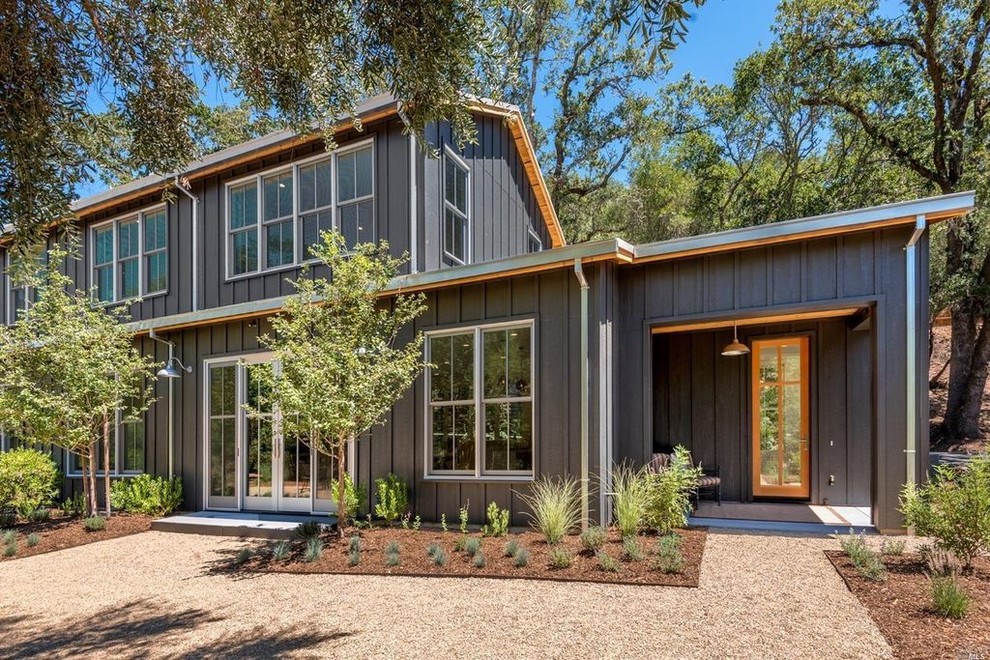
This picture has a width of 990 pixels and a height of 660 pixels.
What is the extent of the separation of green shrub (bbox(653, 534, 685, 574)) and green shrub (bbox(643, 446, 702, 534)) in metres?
0.43

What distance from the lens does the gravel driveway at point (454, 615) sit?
3.88 metres

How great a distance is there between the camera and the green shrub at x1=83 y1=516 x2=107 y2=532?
8.39 m

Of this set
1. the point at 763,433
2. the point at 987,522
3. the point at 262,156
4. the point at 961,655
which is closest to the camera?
the point at 961,655

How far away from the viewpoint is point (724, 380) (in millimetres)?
8609

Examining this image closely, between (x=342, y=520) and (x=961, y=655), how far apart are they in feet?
18.5

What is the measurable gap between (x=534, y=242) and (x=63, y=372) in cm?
821

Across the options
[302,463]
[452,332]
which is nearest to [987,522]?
[452,332]

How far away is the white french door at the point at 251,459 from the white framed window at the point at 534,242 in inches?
224

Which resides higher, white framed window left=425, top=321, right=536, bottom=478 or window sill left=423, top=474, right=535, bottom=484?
white framed window left=425, top=321, right=536, bottom=478

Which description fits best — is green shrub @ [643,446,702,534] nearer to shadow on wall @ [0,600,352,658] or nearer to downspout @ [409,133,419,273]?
shadow on wall @ [0,600,352,658]

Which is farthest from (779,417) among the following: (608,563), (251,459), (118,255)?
(118,255)

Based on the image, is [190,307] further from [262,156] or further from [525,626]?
[525,626]

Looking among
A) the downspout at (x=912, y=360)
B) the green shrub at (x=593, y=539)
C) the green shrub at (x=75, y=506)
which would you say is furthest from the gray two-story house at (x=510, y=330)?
the green shrub at (x=75, y=506)

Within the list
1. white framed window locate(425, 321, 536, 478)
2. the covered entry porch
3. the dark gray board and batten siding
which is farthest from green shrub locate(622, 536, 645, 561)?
the covered entry porch
